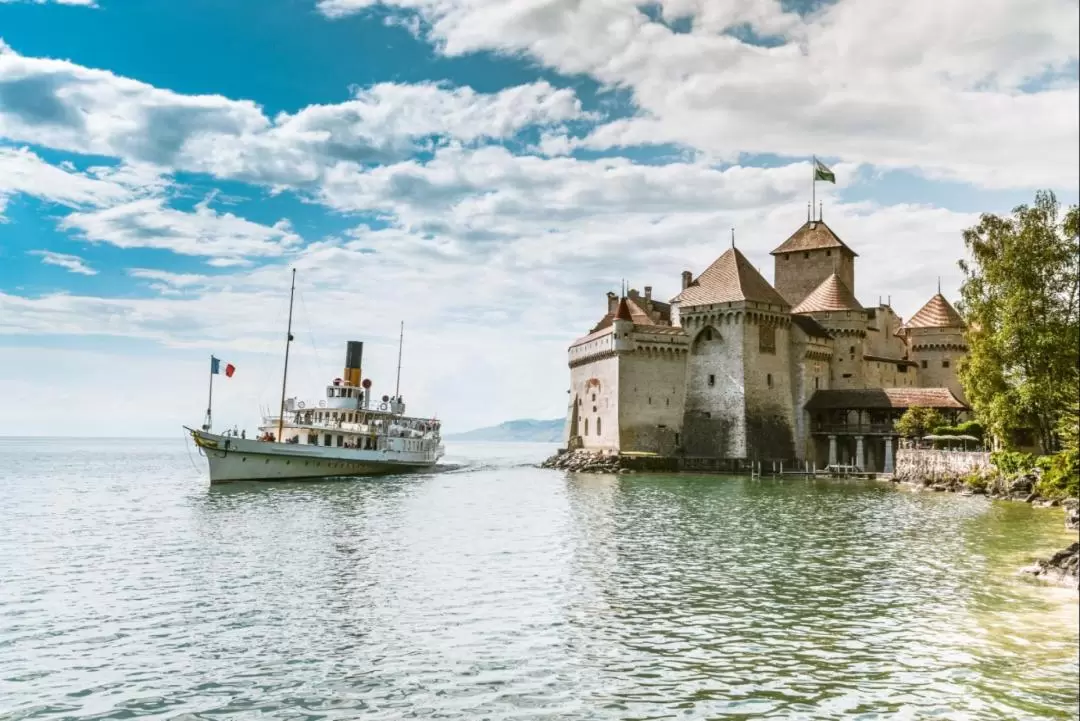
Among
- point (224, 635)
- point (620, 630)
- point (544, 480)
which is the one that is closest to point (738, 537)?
point (620, 630)

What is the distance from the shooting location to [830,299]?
6481cm

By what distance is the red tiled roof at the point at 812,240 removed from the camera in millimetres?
69769

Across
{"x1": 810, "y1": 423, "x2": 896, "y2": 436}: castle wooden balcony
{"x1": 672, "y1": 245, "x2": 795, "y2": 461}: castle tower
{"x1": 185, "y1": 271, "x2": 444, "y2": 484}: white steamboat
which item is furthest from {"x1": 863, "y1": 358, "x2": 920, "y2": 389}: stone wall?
{"x1": 185, "y1": 271, "x2": 444, "y2": 484}: white steamboat

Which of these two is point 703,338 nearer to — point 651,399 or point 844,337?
point 651,399

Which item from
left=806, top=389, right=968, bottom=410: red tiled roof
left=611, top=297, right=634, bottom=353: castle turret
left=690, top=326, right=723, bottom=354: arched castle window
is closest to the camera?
left=806, top=389, right=968, bottom=410: red tiled roof

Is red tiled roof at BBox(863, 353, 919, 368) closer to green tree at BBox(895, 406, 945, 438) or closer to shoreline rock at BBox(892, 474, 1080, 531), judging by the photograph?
green tree at BBox(895, 406, 945, 438)

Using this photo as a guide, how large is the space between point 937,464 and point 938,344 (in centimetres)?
2192

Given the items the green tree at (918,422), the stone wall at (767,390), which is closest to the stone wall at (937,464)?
the green tree at (918,422)

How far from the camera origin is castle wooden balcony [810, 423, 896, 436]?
5781cm

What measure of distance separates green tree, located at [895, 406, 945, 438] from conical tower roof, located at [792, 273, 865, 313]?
440 inches

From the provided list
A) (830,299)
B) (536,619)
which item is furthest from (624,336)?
(536,619)

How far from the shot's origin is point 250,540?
2509 centimetres

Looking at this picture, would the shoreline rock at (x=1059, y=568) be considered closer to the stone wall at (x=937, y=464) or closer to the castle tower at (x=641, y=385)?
the stone wall at (x=937, y=464)

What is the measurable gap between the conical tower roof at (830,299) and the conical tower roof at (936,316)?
20.0ft
